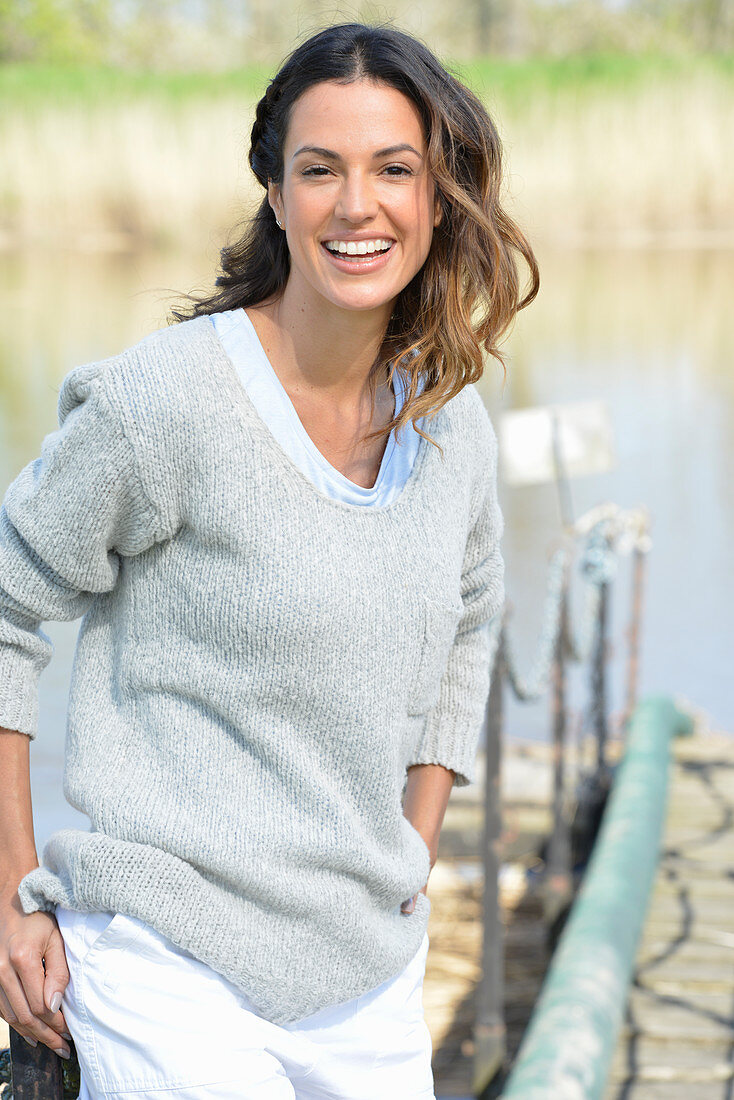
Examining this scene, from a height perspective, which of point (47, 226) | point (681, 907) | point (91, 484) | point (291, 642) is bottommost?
point (681, 907)

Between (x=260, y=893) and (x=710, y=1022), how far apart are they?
8.08 ft

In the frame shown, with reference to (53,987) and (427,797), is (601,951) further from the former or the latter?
(53,987)

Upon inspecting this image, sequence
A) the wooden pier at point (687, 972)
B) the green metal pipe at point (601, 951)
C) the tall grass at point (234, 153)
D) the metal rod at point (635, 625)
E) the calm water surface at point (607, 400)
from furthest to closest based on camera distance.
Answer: the tall grass at point (234, 153) < the calm water surface at point (607, 400) < the metal rod at point (635, 625) < the wooden pier at point (687, 972) < the green metal pipe at point (601, 951)

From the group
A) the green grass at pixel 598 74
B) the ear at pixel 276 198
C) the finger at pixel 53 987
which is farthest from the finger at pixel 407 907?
the green grass at pixel 598 74

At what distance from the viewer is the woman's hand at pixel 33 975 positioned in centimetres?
137

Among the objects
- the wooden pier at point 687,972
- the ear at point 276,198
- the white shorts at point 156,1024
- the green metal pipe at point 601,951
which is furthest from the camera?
the wooden pier at point 687,972

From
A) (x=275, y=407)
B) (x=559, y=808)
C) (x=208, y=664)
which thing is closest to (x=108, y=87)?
(x=559, y=808)

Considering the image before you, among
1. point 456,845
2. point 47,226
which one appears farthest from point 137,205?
point 456,845

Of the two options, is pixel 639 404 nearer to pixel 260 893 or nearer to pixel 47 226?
pixel 47 226

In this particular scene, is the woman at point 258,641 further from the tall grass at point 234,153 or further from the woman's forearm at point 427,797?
the tall grass at point 234,153

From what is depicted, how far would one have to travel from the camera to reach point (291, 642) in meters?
1.40

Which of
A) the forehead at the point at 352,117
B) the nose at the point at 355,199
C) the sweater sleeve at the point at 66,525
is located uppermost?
the forehead at the point at 352,117

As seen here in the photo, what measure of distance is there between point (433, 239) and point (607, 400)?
11200mm

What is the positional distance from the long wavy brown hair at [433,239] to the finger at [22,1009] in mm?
709
